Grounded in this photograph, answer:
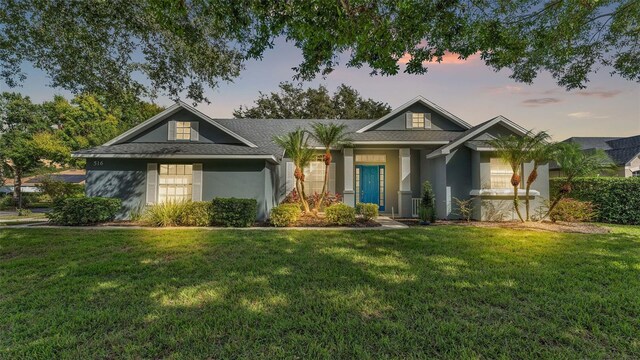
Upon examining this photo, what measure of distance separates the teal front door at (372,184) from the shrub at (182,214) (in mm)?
7505

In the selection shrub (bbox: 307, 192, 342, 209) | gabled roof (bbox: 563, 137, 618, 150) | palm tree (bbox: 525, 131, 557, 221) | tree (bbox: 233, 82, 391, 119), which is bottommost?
shrub (bbox: 307, 192, 342, 209)

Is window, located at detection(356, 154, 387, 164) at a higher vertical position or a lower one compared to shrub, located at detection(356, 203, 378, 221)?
higher

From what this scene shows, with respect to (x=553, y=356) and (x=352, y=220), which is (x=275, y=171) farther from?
(x=553, y=356)


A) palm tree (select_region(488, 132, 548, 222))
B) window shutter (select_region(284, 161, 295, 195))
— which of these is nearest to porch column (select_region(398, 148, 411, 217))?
palm tree (select_region(488, 132, 548, 222))

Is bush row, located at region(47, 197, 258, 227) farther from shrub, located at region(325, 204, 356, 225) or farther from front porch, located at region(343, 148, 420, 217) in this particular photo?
front porch, located at region(343, 148, 420, 217)

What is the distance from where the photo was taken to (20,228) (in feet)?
31.2

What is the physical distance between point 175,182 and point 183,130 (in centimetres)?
250

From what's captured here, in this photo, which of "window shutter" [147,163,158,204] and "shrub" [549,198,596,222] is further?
"window shutter" [147,163,158,204]

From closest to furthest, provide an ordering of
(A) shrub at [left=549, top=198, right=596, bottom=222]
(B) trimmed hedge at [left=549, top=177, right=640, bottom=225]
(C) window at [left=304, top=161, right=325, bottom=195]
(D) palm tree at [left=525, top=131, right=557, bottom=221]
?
(D) palm tree at [left=525, top=131, right=557, bottom=221] → (A) shrub at [left=549, top=198, right=596, bottom=222] → (B) trimmed hedge at [left=549, top=177, right=640, bottom=225] → (C) window at [left=304, top=161, right=325, bottom=195]

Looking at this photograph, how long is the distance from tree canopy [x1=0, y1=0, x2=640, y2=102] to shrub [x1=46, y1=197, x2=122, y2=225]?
413cm

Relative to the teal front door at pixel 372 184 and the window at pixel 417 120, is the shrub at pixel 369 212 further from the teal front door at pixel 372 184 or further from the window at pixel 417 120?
the window at pixel 417 120

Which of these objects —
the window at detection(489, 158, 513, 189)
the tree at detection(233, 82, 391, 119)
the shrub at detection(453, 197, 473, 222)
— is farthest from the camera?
the tree at detection(233, 82, 391, 119)

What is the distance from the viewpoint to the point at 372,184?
14148 mm

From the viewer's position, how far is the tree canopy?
5.36m
